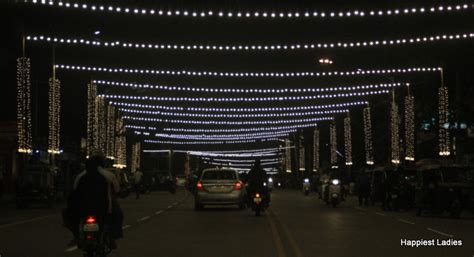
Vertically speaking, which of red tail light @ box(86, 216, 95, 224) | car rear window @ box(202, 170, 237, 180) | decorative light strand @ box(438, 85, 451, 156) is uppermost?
decorative light strand @ box(438, 85, 451, 156)

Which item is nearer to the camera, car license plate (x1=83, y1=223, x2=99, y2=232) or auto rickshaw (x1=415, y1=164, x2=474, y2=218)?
car license plate (x1=83, y1=223, x2=99, y2=232)

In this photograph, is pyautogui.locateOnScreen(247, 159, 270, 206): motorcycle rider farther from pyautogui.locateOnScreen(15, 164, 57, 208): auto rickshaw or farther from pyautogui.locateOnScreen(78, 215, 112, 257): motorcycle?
pyautogui.locateOnScreen(78, 215, 112, 257): motorcycle

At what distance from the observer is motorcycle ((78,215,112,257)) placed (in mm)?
11930

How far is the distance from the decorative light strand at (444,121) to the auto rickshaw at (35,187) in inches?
759

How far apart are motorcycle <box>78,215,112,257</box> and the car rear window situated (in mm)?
22083

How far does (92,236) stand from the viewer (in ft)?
39.2

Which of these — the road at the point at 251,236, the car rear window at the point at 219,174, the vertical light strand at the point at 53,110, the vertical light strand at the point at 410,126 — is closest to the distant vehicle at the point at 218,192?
the car rear window at the point at 219,174

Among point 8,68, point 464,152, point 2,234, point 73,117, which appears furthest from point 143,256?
point 73,117

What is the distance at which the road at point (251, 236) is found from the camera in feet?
52.1

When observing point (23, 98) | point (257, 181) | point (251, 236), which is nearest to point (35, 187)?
point (23, 98)

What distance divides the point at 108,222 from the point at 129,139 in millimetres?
84479

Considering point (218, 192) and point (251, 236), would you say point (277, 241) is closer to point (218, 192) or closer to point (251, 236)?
point (251, 236)

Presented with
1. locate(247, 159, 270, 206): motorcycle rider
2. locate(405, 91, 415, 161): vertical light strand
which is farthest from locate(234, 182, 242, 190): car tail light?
locate(405, 91, 415, 161): vertical light strand

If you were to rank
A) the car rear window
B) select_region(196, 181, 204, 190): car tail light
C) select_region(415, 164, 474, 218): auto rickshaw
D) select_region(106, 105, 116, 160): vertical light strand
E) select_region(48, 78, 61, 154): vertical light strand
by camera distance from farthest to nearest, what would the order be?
select_region(106, 105, 116, 160): vertical light strand < select_region(48, 78, 61, 154): vertical light strand < the car rear window < select_region(196, 181, 204, 190): car tail light < select_region(415, 164, 474, 218): auto rickshaw
